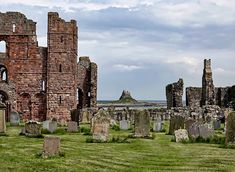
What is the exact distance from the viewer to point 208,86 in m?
51.1

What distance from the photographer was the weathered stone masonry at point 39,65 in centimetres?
5156

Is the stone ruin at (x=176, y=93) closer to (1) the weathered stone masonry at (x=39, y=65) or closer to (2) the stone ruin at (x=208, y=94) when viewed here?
(2) the stone ruin at (x=208, y=94)

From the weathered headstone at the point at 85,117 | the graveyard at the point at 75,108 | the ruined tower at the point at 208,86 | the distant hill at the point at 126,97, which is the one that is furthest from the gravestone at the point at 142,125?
the distant hill at the point at 126,97

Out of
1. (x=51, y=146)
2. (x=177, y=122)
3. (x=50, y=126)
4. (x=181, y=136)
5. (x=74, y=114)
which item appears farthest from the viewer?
(x=74, y=114)

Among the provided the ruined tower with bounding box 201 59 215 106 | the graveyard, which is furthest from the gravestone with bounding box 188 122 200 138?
the ruined tower with bounding box 201 59 215 106

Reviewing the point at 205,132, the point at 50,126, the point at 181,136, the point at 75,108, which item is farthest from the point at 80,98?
the point at 181,136

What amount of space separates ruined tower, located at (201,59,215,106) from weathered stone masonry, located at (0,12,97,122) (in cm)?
1144

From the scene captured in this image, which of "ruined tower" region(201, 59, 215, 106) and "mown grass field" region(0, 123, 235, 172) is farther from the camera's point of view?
"ruined tower" region(201, 59, 215, 106)

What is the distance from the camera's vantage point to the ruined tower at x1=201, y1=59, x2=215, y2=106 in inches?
2012

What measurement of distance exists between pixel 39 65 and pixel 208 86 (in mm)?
15073

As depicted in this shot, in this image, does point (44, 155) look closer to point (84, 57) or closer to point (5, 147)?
point (5, 147)

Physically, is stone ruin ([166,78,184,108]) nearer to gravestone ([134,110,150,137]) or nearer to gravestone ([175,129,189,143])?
gravestone ([134,110,150,137])

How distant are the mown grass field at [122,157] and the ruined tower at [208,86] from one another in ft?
94.2

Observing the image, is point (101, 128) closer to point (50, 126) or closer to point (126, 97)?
point (50, 126)
